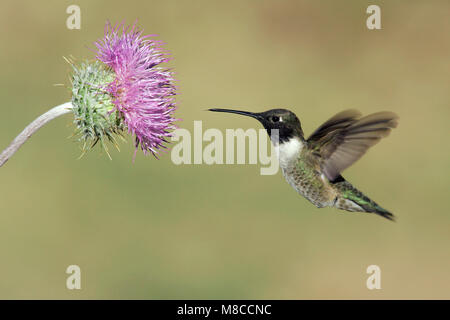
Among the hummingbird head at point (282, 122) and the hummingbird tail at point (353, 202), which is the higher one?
the hummingbird head at point (282, 122)

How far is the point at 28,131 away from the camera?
119 inches

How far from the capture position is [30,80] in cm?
1096

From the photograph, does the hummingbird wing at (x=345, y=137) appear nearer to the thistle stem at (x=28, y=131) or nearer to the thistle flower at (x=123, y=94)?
the thistle flower at (x=123, y=94)

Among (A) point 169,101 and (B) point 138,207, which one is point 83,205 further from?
(A) point 169,101

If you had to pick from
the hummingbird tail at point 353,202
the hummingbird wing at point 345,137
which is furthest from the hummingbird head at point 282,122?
the hummingbird tail at point 353,202

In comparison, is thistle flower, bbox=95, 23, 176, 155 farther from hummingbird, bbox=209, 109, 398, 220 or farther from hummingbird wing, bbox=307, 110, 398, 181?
hummingbird wing, bbox=307, 110, 398, 181

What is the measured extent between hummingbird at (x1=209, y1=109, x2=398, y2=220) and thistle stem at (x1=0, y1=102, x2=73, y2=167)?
0.95m

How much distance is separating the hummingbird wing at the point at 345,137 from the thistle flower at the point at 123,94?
3.29 ft

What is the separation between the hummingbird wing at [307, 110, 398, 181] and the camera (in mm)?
3633

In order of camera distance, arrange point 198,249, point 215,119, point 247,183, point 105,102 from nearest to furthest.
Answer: point 105,102 < point 198,249 < point 247,183 < point 215,119

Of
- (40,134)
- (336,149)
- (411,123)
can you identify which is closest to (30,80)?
(40,134)

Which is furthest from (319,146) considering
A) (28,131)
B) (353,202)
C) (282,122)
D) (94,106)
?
(28,131)

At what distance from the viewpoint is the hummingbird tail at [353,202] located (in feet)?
13.8

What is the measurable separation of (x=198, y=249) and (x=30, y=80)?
14.7ft
